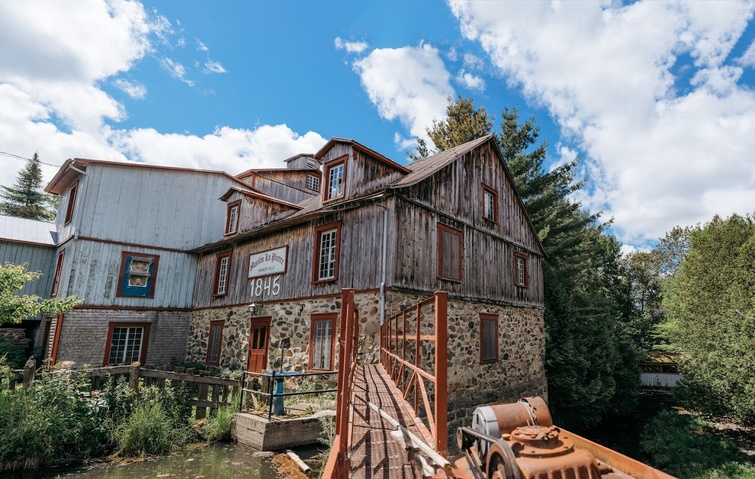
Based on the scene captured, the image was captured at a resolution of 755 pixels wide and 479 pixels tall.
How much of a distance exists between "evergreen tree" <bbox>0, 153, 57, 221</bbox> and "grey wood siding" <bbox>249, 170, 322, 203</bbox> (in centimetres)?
2635

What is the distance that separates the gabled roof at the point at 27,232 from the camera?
17.2 m

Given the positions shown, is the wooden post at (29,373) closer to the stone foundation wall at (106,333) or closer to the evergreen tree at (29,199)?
the stone foundation wall at (106,333)

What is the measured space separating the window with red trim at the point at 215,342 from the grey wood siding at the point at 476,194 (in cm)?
990

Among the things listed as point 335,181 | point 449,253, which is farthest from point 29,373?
point 449,253

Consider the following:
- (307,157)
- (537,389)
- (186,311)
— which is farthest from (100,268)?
(537,389)

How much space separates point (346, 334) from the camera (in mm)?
3691

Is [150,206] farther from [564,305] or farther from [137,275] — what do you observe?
[564,305]

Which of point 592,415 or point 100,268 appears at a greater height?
point 100,268

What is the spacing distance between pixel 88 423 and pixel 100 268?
9.68m

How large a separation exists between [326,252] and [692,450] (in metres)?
14.8

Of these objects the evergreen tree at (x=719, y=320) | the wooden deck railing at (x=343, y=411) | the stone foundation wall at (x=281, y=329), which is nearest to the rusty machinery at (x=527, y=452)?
the wooden deck railing at (x=343, y=411)

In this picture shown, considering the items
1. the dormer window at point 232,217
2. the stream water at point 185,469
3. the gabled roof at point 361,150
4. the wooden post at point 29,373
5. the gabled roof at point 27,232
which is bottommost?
the stream water at point 185,469

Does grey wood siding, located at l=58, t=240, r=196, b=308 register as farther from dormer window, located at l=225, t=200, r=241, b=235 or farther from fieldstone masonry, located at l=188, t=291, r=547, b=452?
dormer window, located at l=225, t=200, r=241, b=235

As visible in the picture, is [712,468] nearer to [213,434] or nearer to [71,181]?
[213,434]
